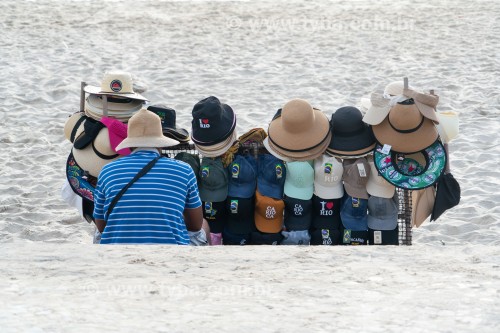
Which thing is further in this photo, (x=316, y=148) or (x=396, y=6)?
(x=396, y=6)

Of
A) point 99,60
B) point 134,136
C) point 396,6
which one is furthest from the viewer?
point 396,6

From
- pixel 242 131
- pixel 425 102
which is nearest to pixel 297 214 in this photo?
pixel 425 102

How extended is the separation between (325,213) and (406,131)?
28.4 inches

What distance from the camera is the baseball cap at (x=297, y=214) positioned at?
559 centimetres

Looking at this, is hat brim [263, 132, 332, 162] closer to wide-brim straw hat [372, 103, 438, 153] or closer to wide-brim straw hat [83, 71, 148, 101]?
wide-brim straw hat [372, 103, 438, 153]

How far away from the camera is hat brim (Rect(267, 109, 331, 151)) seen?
5.55 metres

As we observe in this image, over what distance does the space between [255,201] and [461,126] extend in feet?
15.8

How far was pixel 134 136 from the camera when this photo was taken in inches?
203

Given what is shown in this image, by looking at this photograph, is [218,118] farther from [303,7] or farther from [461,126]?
[303,7]

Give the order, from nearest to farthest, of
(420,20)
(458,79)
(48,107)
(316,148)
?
(316,148)
(48,107)
(458,79)
(420,20)

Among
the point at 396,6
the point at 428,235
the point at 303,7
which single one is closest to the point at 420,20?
the point at 396,6

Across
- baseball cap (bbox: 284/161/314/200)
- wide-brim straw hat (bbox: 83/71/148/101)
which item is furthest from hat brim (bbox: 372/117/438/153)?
wide-brim straw hat (bbox: 83/71/148/101)

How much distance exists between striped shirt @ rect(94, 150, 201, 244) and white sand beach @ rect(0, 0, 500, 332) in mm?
317

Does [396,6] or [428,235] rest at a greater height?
[396,6]
